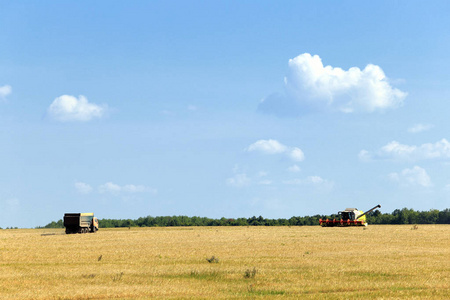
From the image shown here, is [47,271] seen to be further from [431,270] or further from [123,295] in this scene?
[431,270]

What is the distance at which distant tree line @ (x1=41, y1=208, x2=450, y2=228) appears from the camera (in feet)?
510

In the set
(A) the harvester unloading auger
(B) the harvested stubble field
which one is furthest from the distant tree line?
(B) the harvested stubble field

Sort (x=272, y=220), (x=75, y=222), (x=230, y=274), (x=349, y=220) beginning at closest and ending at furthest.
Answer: (x=230, y=274)
(x=75, y=222)
(x=349, y=220)
(x=272, y=220)

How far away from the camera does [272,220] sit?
158125 millimetres

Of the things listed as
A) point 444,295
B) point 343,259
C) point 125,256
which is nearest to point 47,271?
point 125,256

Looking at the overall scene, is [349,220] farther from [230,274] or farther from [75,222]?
[230,274]

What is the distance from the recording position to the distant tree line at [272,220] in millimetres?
155500

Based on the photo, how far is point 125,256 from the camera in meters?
39.2

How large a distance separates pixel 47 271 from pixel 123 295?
971 centimetres

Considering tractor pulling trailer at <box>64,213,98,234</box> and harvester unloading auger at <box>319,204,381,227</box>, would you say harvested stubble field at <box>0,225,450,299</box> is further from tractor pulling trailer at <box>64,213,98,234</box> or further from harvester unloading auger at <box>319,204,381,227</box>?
harvester unloading auger at <box>319,204,381,227</box>

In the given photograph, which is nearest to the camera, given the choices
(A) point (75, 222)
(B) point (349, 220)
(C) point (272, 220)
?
(A) point (75, 222)

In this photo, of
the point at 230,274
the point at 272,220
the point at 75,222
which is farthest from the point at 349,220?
the point at 230,274

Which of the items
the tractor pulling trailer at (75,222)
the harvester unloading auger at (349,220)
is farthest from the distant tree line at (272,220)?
the tractor pulling trailer at (75,222)

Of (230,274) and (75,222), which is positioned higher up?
(75,222)
